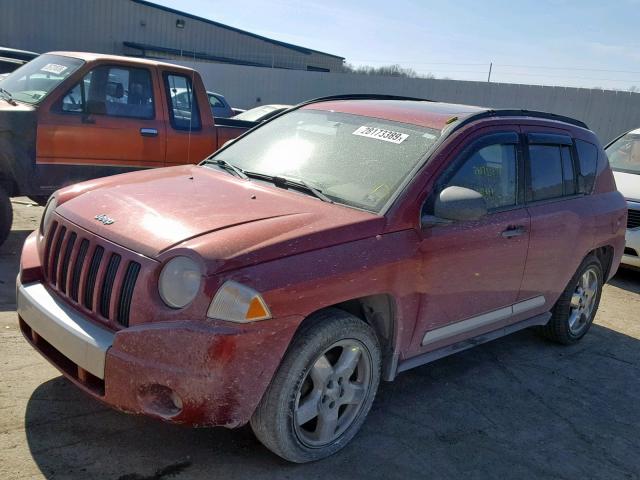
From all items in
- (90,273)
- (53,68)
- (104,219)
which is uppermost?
(53,68)

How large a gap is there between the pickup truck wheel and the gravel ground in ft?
3.77

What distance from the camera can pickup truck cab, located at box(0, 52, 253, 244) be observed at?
20.7ft

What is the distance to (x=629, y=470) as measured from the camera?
12.0 ft

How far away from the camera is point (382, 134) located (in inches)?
161

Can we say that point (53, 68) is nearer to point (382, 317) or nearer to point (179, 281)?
point (179, 281)

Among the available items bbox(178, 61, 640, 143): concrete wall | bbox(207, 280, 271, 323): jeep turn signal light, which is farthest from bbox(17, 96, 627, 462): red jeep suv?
bbox(178, 61, 640, 143): concrete wall

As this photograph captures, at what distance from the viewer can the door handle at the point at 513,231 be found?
162 inches

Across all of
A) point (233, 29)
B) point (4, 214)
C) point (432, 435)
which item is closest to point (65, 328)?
point (432, 435)

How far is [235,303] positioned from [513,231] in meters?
2.16

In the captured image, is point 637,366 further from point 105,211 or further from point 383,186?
point 105,211

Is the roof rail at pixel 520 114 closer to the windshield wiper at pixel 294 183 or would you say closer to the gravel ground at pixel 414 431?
the windshield wiper at pixel 294 183

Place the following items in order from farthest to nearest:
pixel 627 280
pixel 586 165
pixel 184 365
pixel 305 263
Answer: pixel 627 280 < pixel 586 165 < pixel 305 263 < pixel 184 365

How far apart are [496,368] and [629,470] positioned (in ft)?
4.38

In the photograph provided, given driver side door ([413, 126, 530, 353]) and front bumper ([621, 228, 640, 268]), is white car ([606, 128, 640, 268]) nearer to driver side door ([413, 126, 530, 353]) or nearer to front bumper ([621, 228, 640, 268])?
front bumper ([621, 228, 640, 268])
